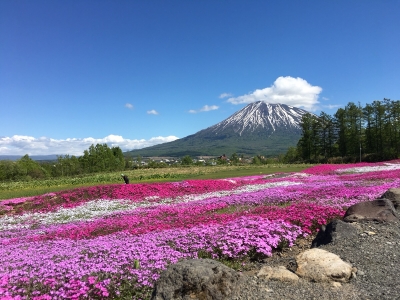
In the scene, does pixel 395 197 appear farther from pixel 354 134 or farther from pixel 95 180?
pixel 354 134

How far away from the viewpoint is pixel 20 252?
394 inches

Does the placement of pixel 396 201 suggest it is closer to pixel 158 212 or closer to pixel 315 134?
pixel 158 212

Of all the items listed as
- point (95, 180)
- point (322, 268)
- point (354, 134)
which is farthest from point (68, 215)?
point (354, 134)

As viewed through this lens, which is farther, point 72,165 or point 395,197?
point 72,165

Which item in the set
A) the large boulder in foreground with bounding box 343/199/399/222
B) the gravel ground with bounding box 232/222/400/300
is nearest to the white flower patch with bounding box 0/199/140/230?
the gravel ground with bounding box 232/222/400/300

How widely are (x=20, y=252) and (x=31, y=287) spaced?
13.5ft

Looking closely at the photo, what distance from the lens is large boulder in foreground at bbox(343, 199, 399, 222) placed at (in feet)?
33.2

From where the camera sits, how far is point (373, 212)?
1042cm

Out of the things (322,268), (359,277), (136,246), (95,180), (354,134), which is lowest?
(95,180)

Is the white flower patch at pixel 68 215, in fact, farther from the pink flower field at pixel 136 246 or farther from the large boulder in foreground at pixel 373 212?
the large boulder in foreground at pixel 373 212

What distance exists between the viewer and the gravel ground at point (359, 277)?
549cm

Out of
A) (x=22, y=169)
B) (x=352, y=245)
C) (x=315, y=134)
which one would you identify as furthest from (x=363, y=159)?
(x=22, y=169)

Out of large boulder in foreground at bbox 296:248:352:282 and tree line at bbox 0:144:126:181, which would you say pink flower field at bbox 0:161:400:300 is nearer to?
large boulder in foreground at bbox 296:248:352:282

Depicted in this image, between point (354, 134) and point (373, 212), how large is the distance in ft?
298
